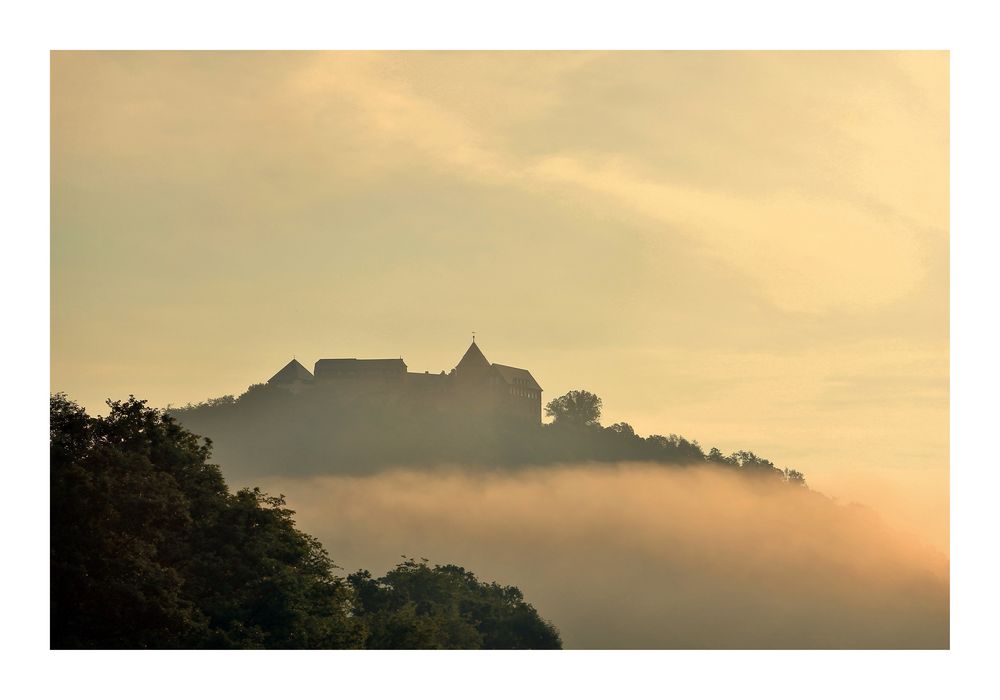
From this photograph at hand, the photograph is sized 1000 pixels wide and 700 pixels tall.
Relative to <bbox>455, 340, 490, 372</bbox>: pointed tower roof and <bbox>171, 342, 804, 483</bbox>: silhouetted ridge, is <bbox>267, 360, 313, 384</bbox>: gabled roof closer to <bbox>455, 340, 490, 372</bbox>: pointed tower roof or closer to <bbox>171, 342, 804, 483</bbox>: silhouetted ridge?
<bbox>171, 342, 804, 483</bbox>: silhouetted ridge

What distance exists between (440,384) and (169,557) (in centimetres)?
8351

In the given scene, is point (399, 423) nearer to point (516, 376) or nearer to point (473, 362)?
point (473, 362)

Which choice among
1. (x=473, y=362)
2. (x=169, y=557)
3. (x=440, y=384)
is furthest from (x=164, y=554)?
(x=440, y=384)

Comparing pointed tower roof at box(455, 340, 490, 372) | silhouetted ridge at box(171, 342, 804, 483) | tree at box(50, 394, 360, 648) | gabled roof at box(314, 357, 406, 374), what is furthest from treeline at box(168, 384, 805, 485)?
tree at box(50, 394, 360, 648)

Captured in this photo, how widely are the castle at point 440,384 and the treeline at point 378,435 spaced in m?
0.86

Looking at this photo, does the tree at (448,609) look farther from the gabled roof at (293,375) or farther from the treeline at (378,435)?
the gabled roof at (293,375)

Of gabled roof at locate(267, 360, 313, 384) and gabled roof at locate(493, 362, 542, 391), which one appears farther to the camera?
gabled roof at locate(267, 360, 313, 384)

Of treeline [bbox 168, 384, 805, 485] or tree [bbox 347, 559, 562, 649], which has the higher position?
treeline [bbox 168, 384, 805, 485]

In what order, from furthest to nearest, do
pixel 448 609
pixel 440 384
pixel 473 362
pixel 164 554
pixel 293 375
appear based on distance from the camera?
pixel 293 375 → pixel 440 384 → pixel 473 362 → pixel 448 609 → pixel 164 554

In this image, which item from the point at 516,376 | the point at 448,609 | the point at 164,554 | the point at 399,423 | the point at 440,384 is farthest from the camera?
the point at 516,376

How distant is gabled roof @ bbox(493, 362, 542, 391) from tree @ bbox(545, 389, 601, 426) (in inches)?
106

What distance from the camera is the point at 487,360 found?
390ft

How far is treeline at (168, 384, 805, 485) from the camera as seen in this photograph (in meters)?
117

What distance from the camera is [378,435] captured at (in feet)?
403
